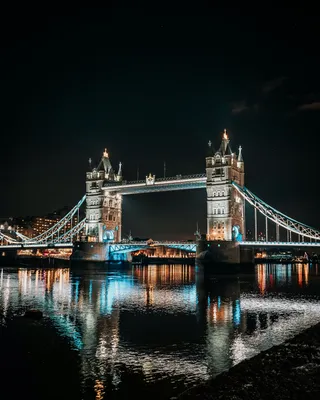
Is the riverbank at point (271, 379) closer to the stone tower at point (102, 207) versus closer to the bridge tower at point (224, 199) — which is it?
the bridge tower at point (224, 199)

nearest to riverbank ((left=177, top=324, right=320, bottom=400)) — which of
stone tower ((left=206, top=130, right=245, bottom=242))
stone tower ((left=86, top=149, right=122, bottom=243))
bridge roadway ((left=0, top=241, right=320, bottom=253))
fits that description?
bridge roadway ((left=0, top=241, right=320, bottom=253))

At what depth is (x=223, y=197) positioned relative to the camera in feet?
187

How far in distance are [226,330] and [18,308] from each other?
41.9 ft

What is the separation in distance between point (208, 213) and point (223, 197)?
2860 mm

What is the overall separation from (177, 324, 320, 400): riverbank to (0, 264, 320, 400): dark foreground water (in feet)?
4.57

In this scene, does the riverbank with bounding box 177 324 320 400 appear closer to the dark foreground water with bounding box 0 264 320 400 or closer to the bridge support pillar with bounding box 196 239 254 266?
the dark foreground water with bounding box 0 264 320 400

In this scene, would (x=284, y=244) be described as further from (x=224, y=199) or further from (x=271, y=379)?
(x=271, y=379)

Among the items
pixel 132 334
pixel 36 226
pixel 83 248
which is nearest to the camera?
pixel 132 334

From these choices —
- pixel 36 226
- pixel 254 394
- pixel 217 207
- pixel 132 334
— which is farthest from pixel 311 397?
pixel 36 226

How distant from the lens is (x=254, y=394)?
10039mm

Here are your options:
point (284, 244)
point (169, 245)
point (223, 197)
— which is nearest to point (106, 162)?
point (169, 245)

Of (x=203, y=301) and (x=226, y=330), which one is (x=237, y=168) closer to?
(x=203, y=301)

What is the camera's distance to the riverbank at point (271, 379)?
10.1 m

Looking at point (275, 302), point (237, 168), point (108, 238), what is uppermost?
point (237, 168)
